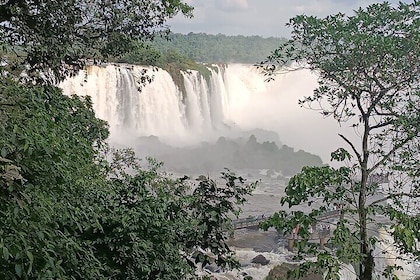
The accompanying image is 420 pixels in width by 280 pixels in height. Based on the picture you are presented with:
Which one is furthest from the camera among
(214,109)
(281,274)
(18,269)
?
(214,109)

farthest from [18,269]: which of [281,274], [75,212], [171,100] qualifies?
[171,100]

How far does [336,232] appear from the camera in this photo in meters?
3.42

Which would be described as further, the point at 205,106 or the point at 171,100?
the point at 205,106

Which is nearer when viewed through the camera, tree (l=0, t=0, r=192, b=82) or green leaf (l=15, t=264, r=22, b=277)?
green leaf (l=15, t=264, r=22, b=277)

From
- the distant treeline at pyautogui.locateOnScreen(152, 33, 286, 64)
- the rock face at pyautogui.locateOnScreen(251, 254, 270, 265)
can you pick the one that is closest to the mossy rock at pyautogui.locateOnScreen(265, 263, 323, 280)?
the rock face at pyautogui.locateOnScreen(251, 254, 270, 265)

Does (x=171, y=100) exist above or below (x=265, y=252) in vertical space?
above

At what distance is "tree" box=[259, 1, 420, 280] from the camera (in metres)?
3.78

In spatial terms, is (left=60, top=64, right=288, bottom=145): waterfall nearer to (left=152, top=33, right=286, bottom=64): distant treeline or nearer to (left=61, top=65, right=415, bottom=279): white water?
(left=61, top=65, right=415, bottom=279): white water

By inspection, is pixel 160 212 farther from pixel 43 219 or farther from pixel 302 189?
pixel 43 219

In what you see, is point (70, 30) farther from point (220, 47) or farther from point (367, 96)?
point (220, 47)

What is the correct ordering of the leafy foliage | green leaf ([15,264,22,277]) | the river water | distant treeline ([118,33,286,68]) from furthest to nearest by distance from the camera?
distant treeline ([118,33,286,68]) → the river water → the leafy foliage → green leaf ([15,264,22,277])

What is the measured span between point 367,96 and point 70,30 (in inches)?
107

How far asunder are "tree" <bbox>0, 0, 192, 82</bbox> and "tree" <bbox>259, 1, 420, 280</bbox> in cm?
133

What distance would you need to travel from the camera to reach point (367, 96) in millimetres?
4168
